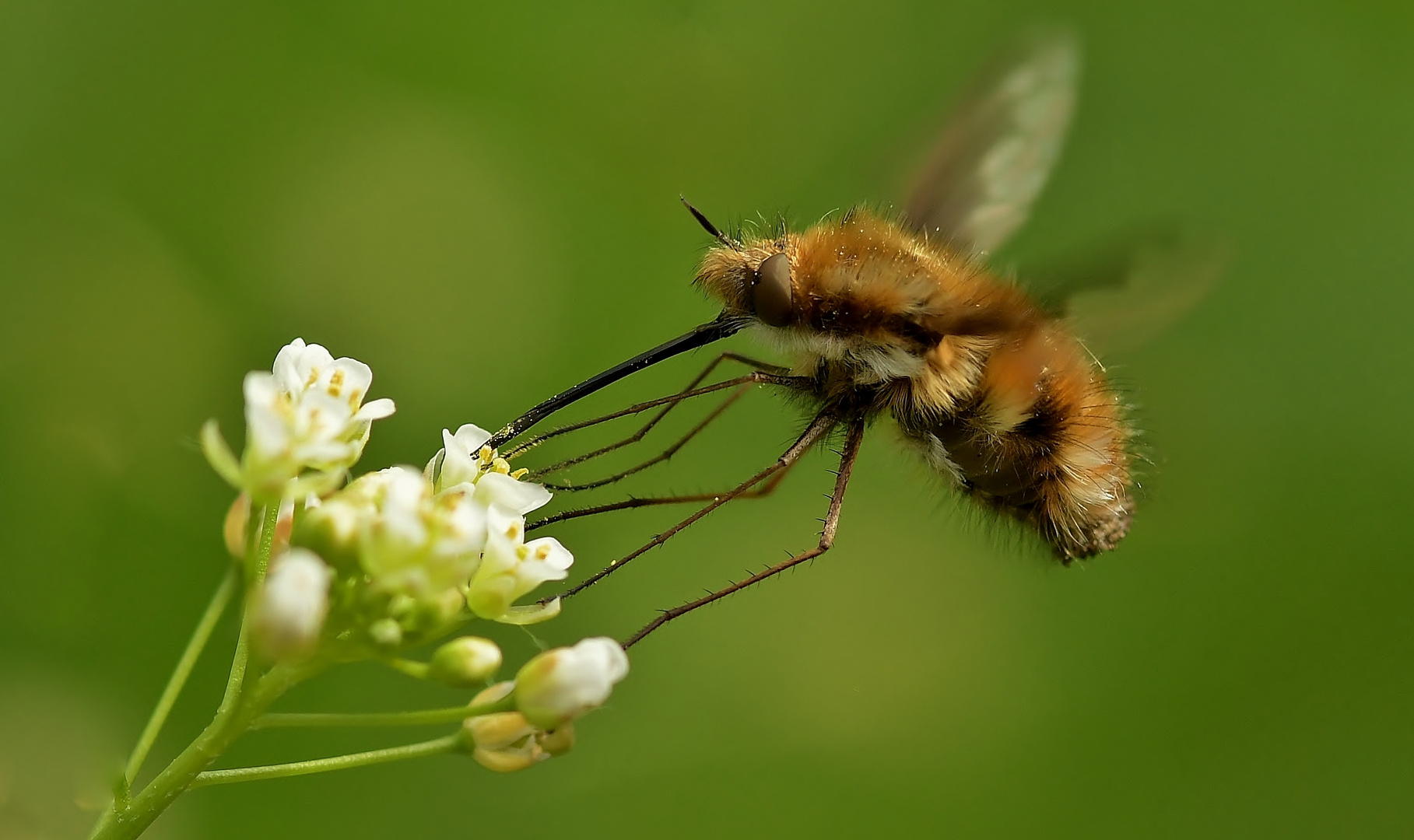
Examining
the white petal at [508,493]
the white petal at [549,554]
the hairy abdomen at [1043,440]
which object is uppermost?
the hairy abdomen at [1043,440]

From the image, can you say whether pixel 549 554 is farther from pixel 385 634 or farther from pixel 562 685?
pixel 385 634

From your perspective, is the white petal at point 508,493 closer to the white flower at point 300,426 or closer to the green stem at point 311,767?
the white flower at point 300,426

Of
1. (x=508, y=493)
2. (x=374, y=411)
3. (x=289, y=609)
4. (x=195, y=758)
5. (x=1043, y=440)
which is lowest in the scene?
(x=195, y=758)

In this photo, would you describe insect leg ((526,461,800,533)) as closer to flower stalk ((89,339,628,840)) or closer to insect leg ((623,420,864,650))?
insect leg ((623,420,864,650))

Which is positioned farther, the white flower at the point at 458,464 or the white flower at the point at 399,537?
the white flower at the point at 458,464

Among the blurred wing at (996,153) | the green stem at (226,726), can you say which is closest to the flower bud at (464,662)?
the green stem at (226,726)

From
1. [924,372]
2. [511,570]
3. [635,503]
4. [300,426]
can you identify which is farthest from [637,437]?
[300,426]
